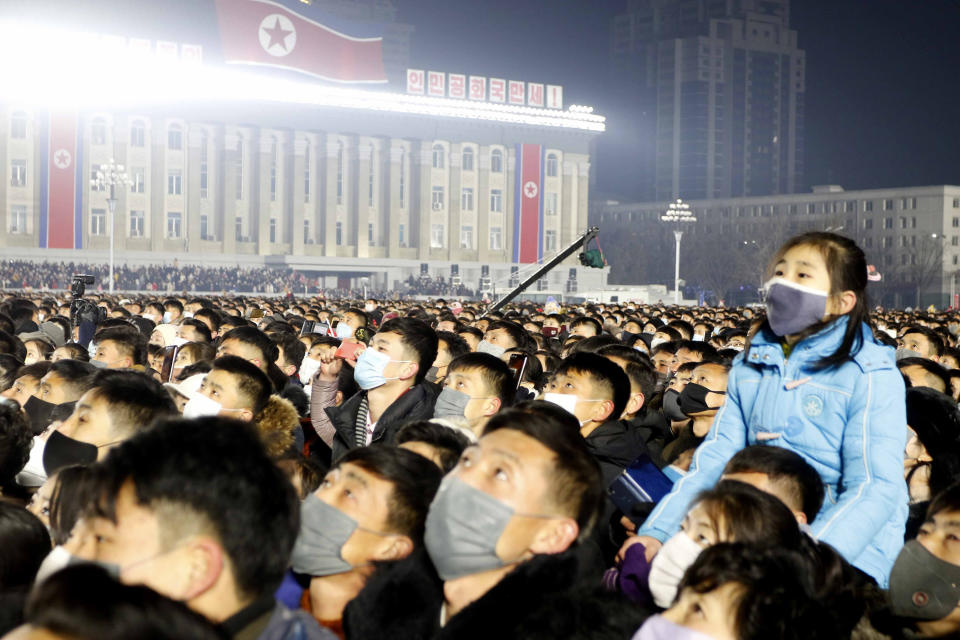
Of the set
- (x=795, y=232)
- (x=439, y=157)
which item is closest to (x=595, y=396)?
(x=439, y=157)

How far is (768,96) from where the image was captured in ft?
589

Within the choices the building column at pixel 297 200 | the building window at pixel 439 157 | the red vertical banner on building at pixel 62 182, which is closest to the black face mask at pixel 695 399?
the red vertical banner on building at pixel 62 182

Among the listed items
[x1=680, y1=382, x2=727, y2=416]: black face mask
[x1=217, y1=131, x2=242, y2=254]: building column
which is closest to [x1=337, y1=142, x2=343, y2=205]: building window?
[x1=217, y1=131, x2=242, y2=254]: building column

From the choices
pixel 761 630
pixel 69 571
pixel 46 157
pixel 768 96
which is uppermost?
pixel 768 96

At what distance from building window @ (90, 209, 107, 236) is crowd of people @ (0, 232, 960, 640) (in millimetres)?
68248

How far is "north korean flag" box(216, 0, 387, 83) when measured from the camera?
7294 centimetres

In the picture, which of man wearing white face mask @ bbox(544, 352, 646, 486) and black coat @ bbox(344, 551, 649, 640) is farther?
man wearing white face mask @ bbox(544, 352, 646, 486)

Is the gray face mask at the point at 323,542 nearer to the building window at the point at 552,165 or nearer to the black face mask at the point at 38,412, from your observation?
the black face mask at the point at 38,412

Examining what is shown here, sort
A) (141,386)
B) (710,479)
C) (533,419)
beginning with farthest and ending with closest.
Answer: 1. (141,386)
2. (710,479)
3. (533,419)

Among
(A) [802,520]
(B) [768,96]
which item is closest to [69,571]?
(A) [802,520]

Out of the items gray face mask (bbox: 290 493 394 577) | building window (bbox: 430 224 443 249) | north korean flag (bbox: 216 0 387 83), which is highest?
north korean flag (bbox: 216 0 387 83)

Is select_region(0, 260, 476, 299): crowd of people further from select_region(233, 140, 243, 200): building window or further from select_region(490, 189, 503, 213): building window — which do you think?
select_region(490, 189, 503, 213): building window

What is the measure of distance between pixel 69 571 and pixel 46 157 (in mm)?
71020

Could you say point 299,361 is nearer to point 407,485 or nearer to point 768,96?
point 407,485
